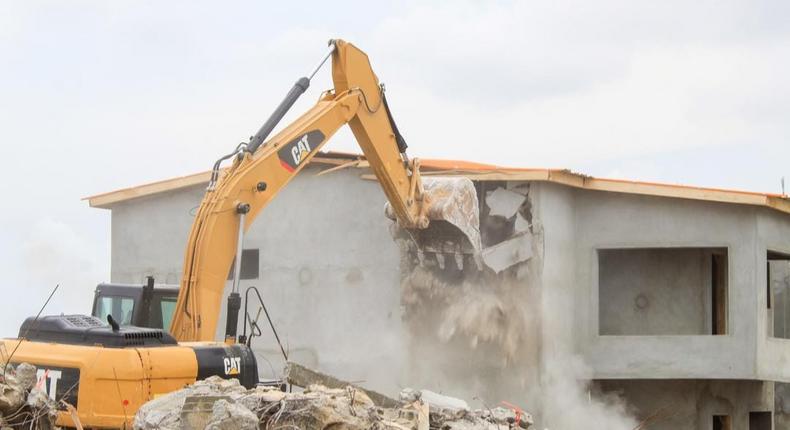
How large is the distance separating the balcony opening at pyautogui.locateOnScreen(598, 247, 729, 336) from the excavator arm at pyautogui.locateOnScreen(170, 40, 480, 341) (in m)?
5.45

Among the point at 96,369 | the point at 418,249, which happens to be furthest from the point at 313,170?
the point at 96,369

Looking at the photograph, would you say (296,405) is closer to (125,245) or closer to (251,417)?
(251,417)

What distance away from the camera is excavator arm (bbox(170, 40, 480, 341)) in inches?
587

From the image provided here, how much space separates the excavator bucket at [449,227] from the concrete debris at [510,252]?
478mm

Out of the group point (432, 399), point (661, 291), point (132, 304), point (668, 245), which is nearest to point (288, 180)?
point (132, 304)

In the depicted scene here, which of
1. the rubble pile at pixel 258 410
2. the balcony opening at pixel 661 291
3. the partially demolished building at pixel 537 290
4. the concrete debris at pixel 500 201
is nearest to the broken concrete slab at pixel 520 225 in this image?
the partially demolished building at pixel 537 290

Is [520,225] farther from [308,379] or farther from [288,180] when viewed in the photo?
[308,379]

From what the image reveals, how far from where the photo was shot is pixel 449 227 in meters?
21.2

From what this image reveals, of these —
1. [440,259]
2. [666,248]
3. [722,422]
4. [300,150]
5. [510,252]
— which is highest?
[300,150]

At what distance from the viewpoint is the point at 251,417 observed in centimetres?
1073

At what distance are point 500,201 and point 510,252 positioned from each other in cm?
90

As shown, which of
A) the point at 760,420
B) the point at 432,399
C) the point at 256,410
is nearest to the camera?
the point at 256,410

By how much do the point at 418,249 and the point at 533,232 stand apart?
78.3 inches

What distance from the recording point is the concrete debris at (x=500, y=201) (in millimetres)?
22750
